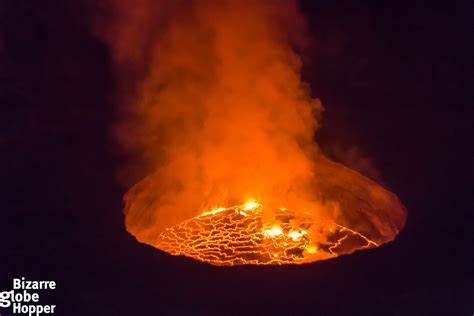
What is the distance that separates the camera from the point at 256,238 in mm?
3793

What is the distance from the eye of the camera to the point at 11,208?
3543 millimetres

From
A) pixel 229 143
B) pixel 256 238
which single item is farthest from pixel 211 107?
pixel 256 238

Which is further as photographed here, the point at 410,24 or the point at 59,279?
the point at 410,24

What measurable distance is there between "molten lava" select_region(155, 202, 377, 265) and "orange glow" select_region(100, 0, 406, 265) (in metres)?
0.01

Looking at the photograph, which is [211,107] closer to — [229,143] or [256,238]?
[229,143]

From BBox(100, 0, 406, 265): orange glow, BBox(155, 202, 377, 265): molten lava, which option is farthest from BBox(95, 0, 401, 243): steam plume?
BBox(155, 202, 377, 265): molten lava

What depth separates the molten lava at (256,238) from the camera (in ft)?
11.6

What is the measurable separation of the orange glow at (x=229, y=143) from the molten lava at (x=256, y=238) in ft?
0.04

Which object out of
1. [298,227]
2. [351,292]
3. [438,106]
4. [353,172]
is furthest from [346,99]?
[351,292]

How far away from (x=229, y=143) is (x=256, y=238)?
0.97 meters

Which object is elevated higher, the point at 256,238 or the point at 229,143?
the point at 229,143

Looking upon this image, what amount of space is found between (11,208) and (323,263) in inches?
78.1

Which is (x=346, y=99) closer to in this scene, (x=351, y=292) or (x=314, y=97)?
(x=314, y=97)

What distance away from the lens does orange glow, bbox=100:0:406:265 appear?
12.6 ft
